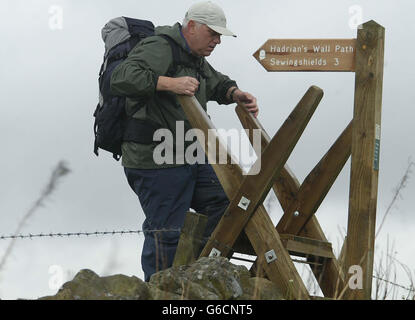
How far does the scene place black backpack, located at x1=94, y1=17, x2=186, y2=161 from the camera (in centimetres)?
661

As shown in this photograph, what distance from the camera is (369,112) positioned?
5.29 meters

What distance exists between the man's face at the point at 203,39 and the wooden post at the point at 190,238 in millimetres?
1596

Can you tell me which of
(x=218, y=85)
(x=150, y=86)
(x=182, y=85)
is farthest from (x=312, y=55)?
(x=218, y=85)

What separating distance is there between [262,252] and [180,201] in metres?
1.26

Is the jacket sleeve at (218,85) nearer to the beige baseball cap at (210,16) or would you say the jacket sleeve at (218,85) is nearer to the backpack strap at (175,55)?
the backpack strap at (175,55)

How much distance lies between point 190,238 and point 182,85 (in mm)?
1201

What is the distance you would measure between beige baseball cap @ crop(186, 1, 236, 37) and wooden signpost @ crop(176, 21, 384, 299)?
0.79 meters

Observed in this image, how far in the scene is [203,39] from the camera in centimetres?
660

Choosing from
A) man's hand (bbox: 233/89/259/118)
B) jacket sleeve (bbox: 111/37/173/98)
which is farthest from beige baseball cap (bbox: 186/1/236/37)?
man's hand (bbox: 233/89/259/118)

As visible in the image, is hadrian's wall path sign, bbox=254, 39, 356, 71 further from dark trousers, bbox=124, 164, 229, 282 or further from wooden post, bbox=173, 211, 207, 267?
dark trousers, bbox=124, 164, 229, 282

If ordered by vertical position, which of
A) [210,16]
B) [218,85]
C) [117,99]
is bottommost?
[117,99]

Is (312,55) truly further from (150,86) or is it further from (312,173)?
(150,86)
